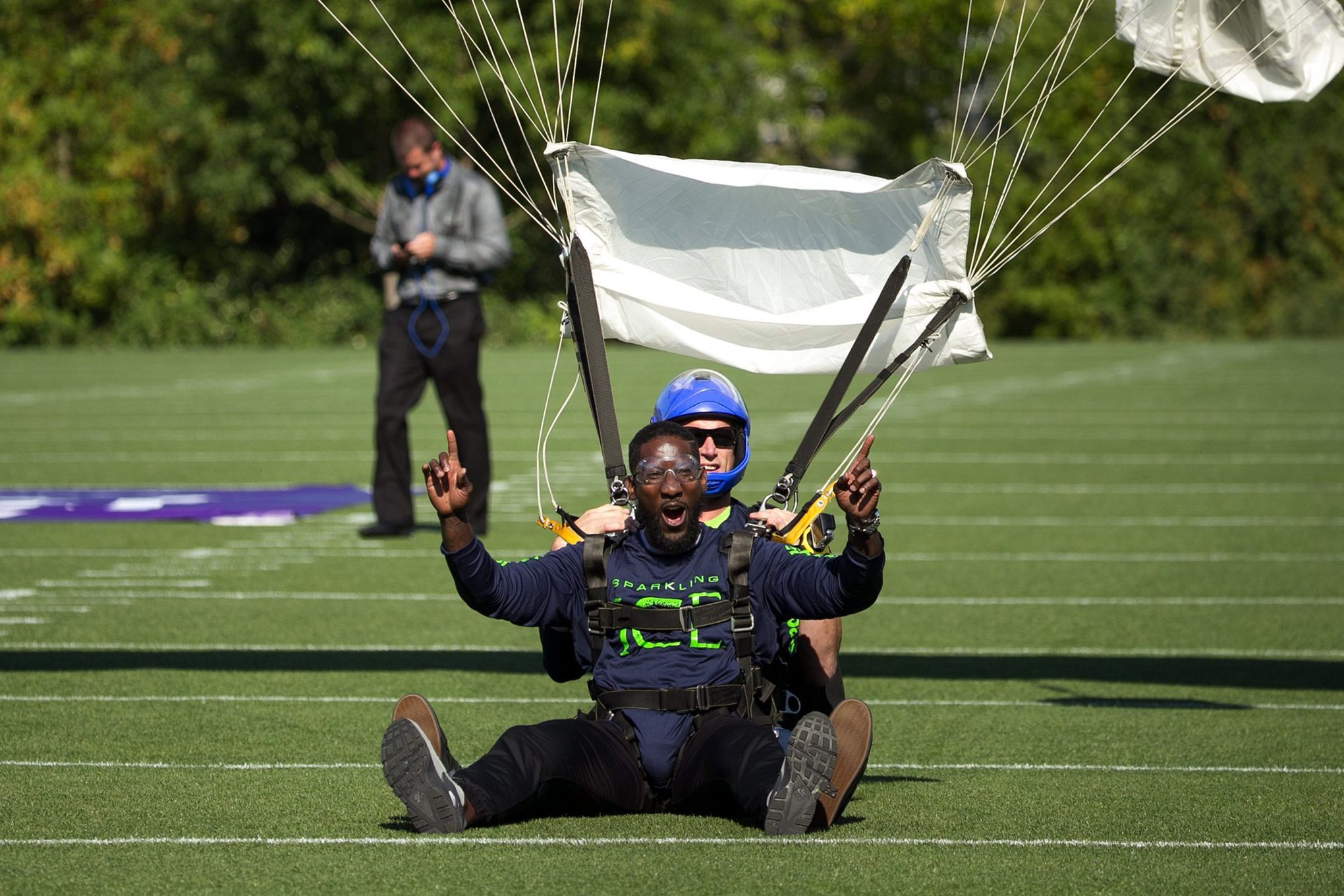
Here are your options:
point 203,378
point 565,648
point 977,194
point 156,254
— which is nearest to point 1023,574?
point 565,648

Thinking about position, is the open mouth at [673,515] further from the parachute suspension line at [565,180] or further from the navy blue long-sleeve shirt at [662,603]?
the parachute suspension line at [565,180]

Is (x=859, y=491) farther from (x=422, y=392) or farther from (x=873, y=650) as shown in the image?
(x=422, y=392)

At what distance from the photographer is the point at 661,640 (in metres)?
5.13

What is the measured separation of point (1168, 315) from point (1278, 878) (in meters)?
39.4

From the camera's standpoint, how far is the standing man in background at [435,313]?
10859mm

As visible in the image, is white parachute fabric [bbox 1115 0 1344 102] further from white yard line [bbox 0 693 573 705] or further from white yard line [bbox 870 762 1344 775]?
white yard line [bbox 0 693 573 705]

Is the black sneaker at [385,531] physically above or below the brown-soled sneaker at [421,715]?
above

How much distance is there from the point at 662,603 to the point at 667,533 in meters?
0.19

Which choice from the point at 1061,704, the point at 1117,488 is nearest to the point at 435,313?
the point at 1061,704

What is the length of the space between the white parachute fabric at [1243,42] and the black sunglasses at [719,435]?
77.3 inches

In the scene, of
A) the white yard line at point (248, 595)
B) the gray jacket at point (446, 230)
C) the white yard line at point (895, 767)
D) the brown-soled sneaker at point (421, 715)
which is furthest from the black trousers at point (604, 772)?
the gray jacket at point (446, 230)

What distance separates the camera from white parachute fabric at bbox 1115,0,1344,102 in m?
6.26

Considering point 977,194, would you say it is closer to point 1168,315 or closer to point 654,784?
point 1168,315

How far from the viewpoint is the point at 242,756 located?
5793mm
